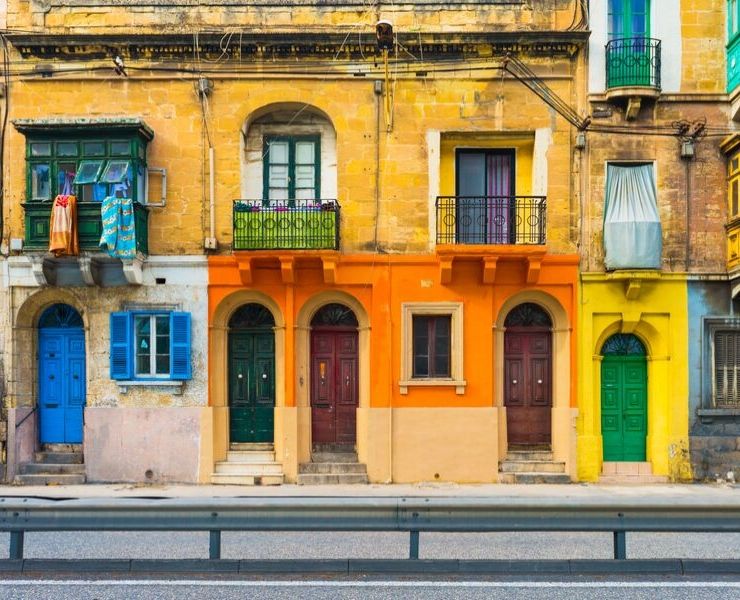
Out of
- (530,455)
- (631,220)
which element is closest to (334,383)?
(530,455)

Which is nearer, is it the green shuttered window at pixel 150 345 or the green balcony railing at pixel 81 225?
the green balcony railing at pixel 81 225

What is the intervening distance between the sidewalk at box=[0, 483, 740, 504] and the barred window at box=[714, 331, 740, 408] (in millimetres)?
1743

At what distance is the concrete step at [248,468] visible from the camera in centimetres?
1608

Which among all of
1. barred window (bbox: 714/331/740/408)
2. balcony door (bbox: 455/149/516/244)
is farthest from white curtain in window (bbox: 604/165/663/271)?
barred window (bbox: 714/331/740/408)

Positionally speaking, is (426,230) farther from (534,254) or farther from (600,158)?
(600,158)

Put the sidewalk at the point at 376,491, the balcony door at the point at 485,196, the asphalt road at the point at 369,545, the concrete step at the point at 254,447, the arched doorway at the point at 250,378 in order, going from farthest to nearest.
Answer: the arched doorway at the point at 250,378 → the concrete step at the point at 254,447 → the balcony door at the point at 485,196 → the sidewalk at the point at 376,491 → the asphalt road at the point at 369,545

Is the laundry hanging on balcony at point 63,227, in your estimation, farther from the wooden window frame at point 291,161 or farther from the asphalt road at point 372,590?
the asphalt road at point 372,590

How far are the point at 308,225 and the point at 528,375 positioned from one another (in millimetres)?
5626

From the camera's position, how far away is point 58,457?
645 inches

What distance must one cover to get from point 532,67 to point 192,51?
23.1 ft

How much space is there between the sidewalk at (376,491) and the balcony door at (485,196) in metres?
5.03

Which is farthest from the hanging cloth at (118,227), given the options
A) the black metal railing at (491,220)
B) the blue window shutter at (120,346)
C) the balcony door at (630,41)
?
the balcony door at (630,41)

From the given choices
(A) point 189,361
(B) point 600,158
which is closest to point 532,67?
(B) point 600,158

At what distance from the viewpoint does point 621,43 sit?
15953mm
